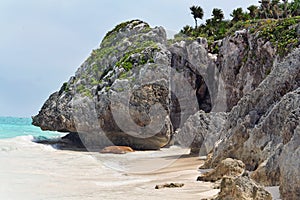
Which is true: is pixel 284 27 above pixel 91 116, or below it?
above

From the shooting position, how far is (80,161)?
16703 millimetres

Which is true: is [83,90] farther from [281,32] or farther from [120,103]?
[281,32]

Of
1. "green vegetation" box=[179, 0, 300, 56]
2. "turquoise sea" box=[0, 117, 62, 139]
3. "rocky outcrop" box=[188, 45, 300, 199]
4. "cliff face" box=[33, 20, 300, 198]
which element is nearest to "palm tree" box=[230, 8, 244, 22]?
"green vegetation" box=[179, 0, 300, 56]

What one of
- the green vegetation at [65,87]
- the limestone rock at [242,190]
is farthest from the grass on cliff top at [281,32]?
the limestone rock at [242,190]

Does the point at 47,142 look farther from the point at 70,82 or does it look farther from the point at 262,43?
the point at 262,43

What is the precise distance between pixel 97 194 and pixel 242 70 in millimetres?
17802

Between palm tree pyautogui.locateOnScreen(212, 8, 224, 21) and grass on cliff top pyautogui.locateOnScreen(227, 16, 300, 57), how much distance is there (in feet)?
63.2

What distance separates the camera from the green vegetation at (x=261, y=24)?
66.6 feet

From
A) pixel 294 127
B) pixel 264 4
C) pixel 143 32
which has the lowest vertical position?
pixel 294 127

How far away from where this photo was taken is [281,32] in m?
20.7

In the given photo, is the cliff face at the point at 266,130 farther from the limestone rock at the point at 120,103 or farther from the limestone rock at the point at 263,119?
the limestone rock at the point at 120,103

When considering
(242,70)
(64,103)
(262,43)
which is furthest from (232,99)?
(64,103)

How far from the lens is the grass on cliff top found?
763 inches

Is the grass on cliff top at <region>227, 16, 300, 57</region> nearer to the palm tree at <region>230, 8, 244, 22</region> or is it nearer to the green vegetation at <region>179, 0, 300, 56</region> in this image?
the green vegetation at <region>179, 0, 300, 56</region>
